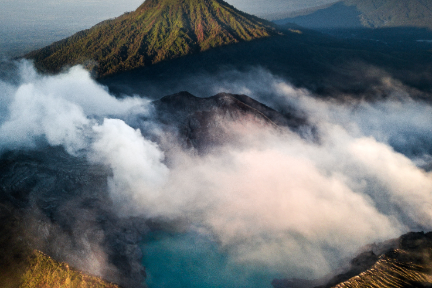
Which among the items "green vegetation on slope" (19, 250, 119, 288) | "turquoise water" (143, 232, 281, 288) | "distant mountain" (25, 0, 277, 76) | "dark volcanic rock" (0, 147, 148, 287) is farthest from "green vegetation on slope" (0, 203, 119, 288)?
"distant mountain" (25, 0, 277, 76)

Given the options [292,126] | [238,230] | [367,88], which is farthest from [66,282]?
[367,88]

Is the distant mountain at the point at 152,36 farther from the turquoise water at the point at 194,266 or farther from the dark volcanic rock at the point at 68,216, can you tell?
the turquoise water at the point at 194,266

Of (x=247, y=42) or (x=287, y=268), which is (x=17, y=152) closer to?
(x=287, y=268)

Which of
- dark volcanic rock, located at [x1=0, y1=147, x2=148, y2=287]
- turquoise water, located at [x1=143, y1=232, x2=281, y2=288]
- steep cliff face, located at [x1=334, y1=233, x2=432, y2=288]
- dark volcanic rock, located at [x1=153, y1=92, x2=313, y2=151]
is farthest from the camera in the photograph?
dark volcanic rock, located at [x1=153, y1=92, x2=313, y2=151]

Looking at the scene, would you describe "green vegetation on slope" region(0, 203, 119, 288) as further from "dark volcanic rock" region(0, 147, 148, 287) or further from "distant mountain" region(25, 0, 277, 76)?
"distant mountain" region(25, 0, 277, 76)

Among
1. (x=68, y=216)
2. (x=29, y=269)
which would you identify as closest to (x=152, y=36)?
(x=68, y=216)

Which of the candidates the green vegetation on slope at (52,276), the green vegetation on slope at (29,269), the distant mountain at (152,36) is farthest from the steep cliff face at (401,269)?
the distant mountain at (152,36)
